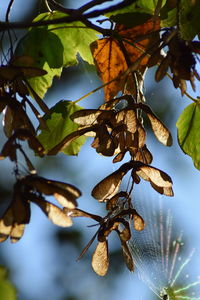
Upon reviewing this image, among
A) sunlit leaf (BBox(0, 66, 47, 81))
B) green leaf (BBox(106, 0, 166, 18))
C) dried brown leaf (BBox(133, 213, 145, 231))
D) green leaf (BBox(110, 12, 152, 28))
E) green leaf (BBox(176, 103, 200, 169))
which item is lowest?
dried brown leaf (BBox(133, 213, 145, 231))

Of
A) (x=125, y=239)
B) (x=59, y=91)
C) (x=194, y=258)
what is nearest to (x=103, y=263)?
(x=125, y=239)

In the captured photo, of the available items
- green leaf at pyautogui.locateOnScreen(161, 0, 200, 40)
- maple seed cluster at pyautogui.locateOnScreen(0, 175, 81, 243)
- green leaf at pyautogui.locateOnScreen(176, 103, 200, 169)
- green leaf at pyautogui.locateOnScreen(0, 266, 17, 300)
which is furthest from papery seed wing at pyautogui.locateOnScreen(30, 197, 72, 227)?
green leaf at pyautogui.locateOnScreen(176, 103, 200, 169)

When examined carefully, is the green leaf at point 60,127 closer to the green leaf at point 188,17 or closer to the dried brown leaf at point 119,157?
the dried brown leaf at point 119,157

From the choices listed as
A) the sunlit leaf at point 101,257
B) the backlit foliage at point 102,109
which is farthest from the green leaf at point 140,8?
the sunlit leaf at point 101,257

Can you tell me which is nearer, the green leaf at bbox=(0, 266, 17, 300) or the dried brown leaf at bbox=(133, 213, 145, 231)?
the green leaf at bbox=(0, 266, 17, 300)

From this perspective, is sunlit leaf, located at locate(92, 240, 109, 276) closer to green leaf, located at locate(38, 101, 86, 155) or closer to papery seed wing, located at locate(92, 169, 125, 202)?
papery seed wing, located at locate(92, 169, 125, 202)

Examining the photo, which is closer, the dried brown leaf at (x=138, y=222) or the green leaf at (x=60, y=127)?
the dried brown leaf at (x=138, y=222)

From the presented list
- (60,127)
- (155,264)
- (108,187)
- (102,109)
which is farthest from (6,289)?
(155,264)

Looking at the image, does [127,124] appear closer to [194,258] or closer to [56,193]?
→ [56,193]
